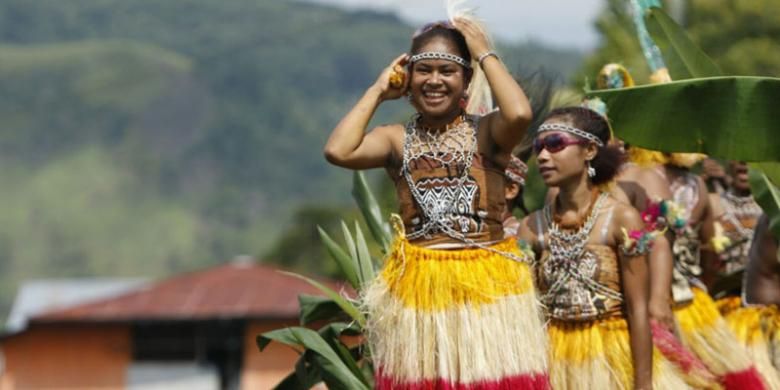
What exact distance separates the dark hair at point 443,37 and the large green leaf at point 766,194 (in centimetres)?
172

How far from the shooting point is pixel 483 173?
19.2 ft

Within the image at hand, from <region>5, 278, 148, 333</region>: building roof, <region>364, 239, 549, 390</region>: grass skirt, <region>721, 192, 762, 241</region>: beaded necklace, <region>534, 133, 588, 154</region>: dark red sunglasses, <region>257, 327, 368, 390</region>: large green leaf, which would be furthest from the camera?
<region>5, 278, 148, 333</region>: building roof

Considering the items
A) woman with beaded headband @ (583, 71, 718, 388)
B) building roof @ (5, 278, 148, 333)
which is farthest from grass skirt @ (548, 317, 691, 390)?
building roof @ (5, 278, 148, 333)

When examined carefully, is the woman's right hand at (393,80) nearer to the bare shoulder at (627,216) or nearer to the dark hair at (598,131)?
the dark hair at (598,131)

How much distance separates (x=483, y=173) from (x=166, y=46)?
193 metres

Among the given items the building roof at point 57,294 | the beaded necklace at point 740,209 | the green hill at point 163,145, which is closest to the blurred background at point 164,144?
the green hill at point 163,145

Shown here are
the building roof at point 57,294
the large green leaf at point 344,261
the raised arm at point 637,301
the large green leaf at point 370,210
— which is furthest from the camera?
the building roof at point 57,294

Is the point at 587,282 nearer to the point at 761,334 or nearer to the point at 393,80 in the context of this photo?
the point at 393,80

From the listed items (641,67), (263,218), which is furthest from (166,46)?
(641,67)

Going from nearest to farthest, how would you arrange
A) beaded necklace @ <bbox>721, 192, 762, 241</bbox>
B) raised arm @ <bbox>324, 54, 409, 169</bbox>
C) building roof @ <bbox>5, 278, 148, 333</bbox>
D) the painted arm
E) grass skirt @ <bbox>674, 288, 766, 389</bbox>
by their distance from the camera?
1. raised arm @ <bbox>324, 54, 409, 169</bbox>
2. the painted arm
3. grass skirt @ <bbox>674, 288, 766, 389</bbox>
4. beaded necklace @ <bbox>721, 192, 762, 241</bbox>
5. building roof @ <bbox>5, 278, 148, 333</bbox>

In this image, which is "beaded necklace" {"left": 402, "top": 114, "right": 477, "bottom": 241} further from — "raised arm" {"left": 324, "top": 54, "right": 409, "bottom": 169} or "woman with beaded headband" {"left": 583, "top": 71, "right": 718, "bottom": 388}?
"woman with beaded headband" {"left": 583, "top": 71, "right": 718, "bottom": 388}

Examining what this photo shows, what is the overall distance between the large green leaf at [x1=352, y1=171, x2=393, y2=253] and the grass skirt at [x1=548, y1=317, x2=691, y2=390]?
1155 millimetres

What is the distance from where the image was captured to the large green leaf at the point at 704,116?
637cm

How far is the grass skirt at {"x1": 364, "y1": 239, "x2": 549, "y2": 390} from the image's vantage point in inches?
221
